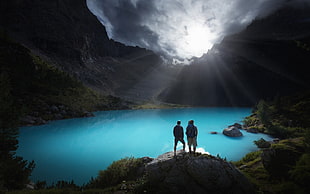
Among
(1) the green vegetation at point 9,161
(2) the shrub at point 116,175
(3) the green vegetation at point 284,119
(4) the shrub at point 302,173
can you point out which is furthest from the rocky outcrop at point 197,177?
(3) the green vegetation at point 284,119

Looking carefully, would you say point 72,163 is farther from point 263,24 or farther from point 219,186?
point 263,24

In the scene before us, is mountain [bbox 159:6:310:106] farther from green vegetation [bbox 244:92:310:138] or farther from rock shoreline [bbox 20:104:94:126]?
rock shoreline [bbox 20:104:94:126]

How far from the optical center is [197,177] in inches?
323

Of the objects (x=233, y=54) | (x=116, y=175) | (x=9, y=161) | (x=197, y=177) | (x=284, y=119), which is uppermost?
(x=233, y=54)

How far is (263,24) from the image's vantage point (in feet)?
523

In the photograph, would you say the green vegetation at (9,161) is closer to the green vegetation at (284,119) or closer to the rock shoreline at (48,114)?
the rock shoreline at (48,114)

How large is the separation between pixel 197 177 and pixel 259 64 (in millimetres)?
180169

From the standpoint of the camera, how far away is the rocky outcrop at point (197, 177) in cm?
798

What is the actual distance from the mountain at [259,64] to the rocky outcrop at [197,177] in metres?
160

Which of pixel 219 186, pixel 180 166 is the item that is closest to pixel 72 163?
pixel 180 166

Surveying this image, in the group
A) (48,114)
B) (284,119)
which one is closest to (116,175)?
(284,119)

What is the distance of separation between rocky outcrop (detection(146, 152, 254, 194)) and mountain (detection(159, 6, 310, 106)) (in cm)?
16035

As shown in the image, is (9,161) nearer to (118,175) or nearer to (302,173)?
(118,175)

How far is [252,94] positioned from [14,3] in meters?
284
